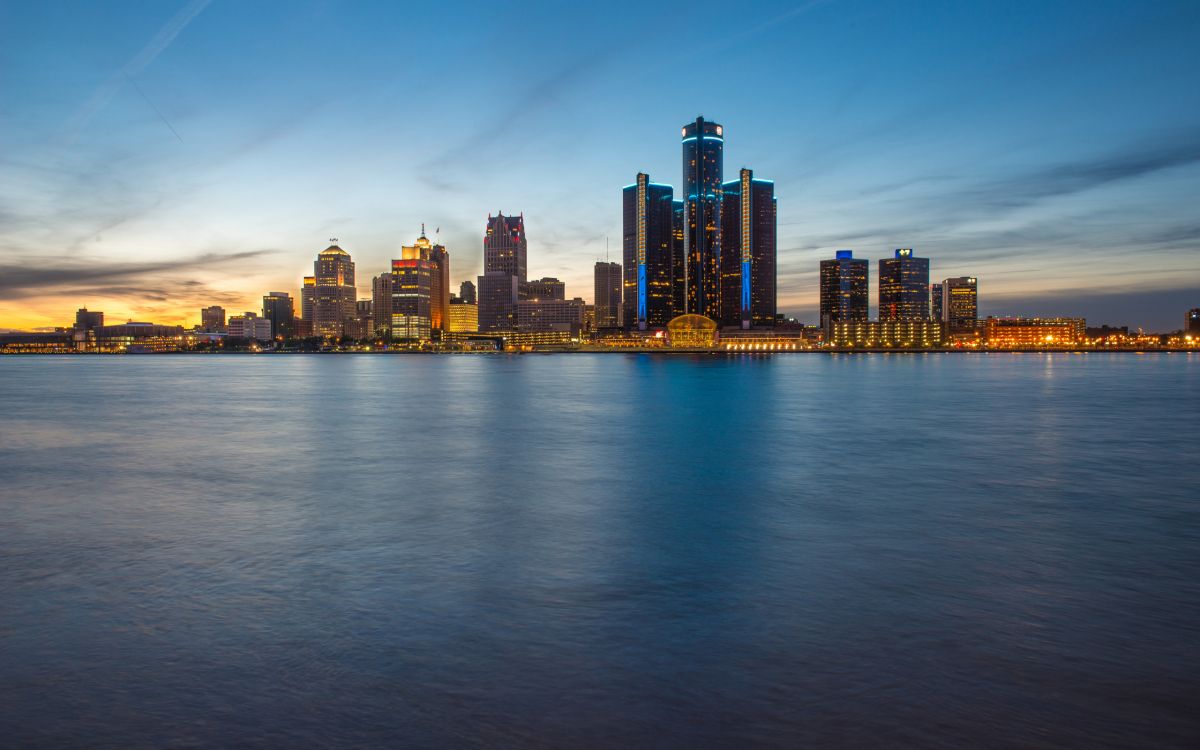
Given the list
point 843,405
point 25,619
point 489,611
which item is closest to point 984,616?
point 489,611

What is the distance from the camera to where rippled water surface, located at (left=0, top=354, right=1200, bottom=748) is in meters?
8.49

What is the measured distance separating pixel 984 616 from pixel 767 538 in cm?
629

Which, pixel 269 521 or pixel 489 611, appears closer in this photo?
pixel 489 611

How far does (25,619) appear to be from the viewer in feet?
38.4

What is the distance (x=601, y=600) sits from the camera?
12805 millimetres

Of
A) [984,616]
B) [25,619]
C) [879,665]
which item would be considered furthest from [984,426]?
[25,619]

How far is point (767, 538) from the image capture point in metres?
17.7

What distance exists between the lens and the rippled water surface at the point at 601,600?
849 centimetres

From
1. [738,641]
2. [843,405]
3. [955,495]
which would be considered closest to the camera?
[738,641]

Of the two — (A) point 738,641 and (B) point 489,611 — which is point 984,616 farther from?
(B) point 489,611

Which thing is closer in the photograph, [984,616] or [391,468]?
[984,616]

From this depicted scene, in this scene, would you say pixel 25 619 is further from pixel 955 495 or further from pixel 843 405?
pixel 843 405

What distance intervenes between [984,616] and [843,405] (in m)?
52.1

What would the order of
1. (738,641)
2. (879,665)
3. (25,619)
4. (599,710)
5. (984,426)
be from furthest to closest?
(984,426) → (25,619) → (738,641) → (879,665) → (599,710)
